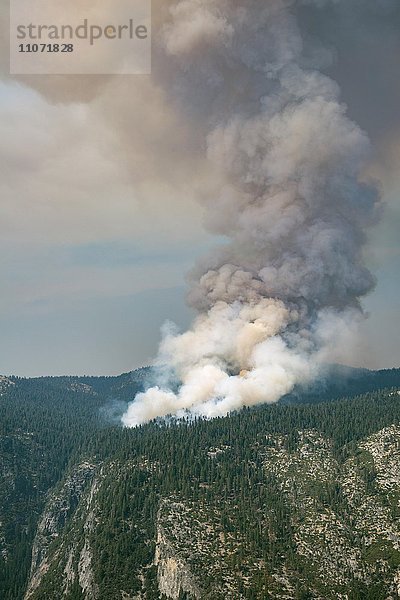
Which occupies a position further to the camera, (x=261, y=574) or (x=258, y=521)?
(x=258, y=521)

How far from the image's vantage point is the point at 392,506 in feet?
649

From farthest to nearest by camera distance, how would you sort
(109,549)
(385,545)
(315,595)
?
(109,549) < (385,545) < (315,595)

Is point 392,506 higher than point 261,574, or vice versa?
point 392,506

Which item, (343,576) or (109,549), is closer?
(343,576)

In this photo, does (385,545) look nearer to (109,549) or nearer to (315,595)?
(315,595)

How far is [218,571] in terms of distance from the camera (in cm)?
17975

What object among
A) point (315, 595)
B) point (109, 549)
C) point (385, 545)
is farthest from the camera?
point (109, 549)

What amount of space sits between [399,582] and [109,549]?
78.5 metres

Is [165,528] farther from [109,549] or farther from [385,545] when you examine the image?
[385,545]

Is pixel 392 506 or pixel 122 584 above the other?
pixel 392 506

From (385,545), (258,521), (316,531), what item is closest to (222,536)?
(258,521)

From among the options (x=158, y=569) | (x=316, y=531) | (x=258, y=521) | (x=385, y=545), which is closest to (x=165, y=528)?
(x=158, y=569)

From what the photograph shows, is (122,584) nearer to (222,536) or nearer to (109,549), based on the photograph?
(109,549)

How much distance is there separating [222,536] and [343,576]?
32928 millimetres
